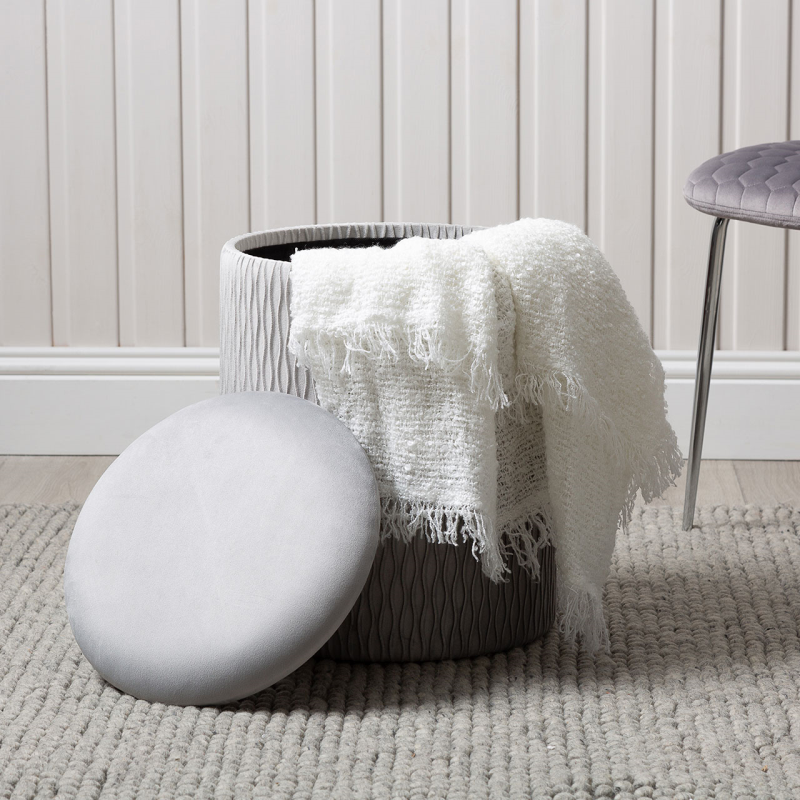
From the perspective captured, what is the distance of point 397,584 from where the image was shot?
0.87 meters

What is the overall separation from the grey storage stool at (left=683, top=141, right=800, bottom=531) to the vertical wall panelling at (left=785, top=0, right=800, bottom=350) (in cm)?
35

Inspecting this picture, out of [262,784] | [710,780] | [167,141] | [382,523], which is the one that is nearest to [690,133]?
[167,141]

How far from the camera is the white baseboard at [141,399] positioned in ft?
4.99

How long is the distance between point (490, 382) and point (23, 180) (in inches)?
39.8

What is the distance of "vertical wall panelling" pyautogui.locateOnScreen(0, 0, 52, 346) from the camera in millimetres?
1501

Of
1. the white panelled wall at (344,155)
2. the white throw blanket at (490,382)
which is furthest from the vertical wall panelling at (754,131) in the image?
the white throw blanket at (490,382)

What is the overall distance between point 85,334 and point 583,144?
0.79m

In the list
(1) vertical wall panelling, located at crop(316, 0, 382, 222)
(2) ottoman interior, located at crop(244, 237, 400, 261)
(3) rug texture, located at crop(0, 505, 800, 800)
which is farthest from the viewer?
(1) vertical wall panelling, located at crop(316, 0, 382, 222)

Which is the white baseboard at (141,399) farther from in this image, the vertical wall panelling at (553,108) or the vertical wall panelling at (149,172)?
the vertical wall panelling at (553,108)

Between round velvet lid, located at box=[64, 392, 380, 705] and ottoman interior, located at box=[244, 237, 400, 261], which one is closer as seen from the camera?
round velvet lid, located at box=[64, 392, 380, 705]

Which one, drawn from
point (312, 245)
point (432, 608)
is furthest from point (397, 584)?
point (312, 245)

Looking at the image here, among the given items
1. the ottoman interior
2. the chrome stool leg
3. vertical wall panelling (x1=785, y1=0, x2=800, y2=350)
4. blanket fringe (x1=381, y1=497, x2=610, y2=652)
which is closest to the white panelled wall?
vertical wall panelling (x1=785, y1=0, x2=800, y2=350)

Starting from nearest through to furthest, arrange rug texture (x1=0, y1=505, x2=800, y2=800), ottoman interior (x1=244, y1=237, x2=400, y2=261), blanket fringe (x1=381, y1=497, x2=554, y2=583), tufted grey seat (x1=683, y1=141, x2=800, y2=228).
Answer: rug texture (x1=0, y1=505, x2=800, y2=800) → blanket fringe (x1=381, y1=497, x2=554, y2=583) → tufted grey seat (x1=683, y1=141, x2=800, y2=228) → ottoman interior (x1=244, y1=237, x2=400, y2=261)

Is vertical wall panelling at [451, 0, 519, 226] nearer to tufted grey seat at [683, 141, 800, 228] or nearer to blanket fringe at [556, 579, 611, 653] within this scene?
tufted grey seat at [683, 141, 800, 228]
